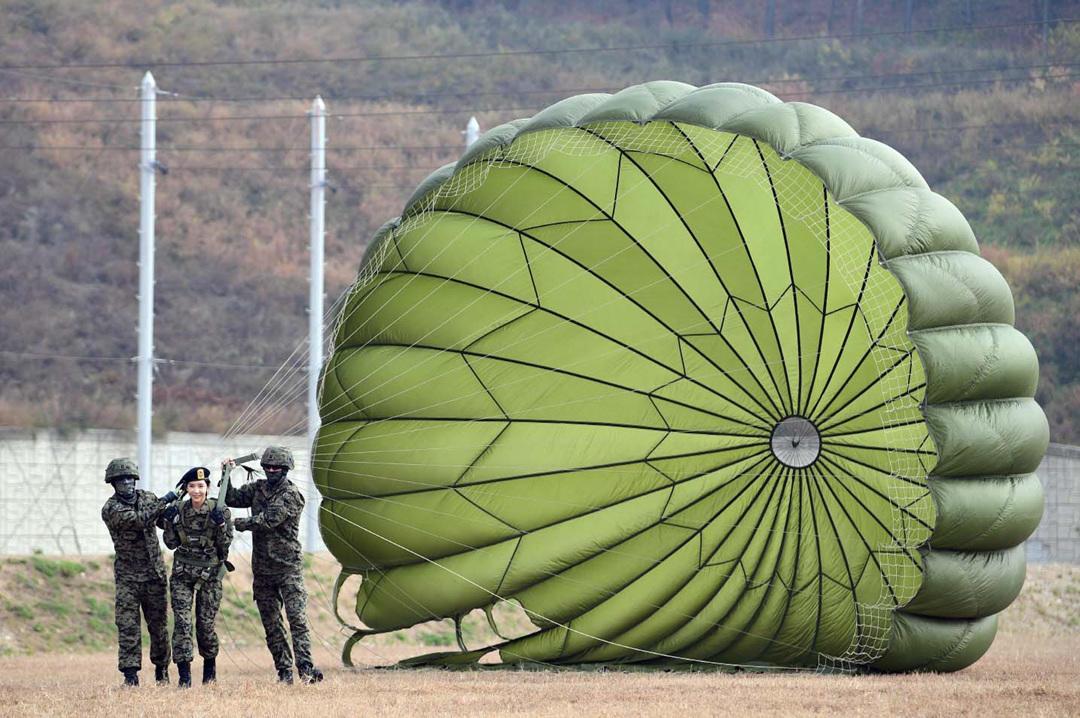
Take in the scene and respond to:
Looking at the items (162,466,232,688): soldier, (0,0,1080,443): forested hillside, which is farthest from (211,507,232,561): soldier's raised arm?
(0,0,1080,443): forested hillside

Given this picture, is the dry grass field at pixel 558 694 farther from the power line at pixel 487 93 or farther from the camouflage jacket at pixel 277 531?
the power line at pixel 487 93

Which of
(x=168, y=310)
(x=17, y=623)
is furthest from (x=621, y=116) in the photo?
(x=168, y=310)

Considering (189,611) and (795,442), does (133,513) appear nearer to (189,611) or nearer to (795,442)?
(189,611)

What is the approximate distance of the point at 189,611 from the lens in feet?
30.8

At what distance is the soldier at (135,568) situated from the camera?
937 centimetres

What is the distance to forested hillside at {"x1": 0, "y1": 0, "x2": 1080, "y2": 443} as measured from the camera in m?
31.3

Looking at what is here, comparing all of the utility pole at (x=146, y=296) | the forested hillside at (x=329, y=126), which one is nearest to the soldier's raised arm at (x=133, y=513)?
the utility pole at (x=146, y=296)

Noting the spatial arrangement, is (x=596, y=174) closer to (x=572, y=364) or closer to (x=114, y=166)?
(x=572, y=364)

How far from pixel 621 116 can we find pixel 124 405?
20.3 meters

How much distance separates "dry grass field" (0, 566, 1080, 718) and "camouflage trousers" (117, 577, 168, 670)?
0.27 m

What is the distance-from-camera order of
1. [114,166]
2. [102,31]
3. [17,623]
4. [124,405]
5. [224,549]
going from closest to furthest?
1. [224,549]
2. [17,623]
3. [124,405]
4. [114,166]
5. [102,31]

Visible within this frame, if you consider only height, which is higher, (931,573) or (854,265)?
(854,265)

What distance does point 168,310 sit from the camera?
32.3 meters

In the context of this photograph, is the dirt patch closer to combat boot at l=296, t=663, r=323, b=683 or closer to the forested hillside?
combat boot at l=296, t=663, r=323, b=683
